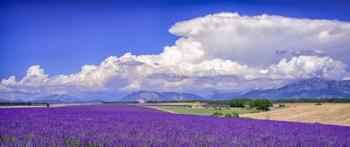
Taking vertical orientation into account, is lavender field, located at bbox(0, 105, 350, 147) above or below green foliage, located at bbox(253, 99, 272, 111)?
below

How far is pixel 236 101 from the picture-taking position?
287 feet

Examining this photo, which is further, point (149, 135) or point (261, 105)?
point (261, 105)

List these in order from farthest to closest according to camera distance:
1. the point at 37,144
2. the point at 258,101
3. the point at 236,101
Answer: the point at 236,101 → the point at 258,101 → the point at 37,144

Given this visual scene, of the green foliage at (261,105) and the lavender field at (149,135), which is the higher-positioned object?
the green foliage at (261,105)

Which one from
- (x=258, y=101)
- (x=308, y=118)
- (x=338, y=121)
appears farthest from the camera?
(x=258, y=101)

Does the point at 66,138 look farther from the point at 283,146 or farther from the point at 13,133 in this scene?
the point at 283,146

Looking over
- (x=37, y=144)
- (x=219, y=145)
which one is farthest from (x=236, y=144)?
(x=37, y=144)

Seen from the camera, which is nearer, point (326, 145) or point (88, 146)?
point (88, 146)

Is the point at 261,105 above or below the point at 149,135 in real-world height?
above

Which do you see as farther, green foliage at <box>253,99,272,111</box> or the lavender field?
green foliage at <box>253,99,272,111</box>

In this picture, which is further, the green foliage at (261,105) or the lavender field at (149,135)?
the green foliage at (261,105)

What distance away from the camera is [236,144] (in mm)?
9984

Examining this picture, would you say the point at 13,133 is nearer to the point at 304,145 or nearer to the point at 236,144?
the point at 236,144

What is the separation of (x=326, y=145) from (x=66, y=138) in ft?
19.7
